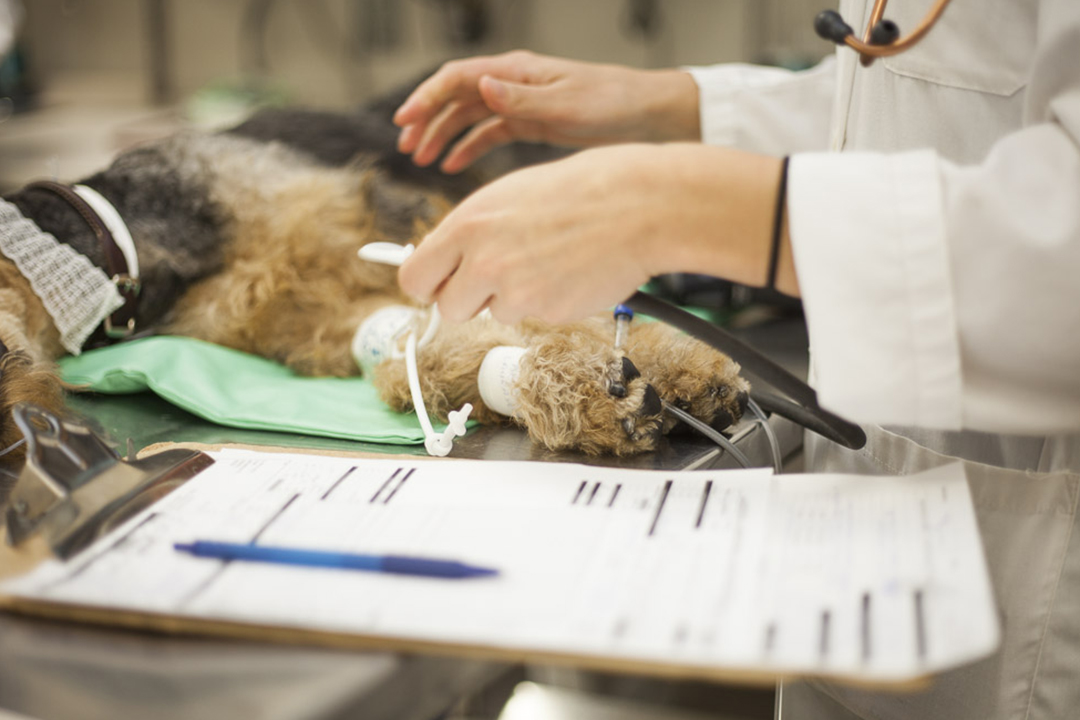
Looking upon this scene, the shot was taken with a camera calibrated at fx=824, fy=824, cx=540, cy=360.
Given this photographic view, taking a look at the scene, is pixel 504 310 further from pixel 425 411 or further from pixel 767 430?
pixel 767 430

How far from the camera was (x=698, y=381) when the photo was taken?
897 millimetres

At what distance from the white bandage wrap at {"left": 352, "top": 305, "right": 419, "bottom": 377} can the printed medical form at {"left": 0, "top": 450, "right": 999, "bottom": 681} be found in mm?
380

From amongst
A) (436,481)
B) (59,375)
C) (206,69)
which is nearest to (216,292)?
(59,375)

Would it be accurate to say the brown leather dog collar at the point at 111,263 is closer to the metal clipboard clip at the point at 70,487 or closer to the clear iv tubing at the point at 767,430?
the metal clipboard clip at the point at 70,487

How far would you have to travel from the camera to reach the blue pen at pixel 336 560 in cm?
55

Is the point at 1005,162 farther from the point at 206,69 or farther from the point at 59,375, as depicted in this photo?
the point at 206,69

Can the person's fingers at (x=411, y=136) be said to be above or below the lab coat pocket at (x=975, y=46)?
below

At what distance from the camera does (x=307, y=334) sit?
134cm

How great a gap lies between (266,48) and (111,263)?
2652 millimetres

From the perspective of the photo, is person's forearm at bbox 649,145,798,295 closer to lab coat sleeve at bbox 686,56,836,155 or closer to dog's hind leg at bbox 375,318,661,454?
dog's hind leg at bbox 375,318,661,454

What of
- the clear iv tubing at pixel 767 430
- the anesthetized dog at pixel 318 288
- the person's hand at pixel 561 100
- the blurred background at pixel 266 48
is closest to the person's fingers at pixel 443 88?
the person's hand at pixel 561 100

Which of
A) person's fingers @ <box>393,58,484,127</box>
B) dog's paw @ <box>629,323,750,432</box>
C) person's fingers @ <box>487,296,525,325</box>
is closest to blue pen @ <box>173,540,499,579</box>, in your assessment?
person's fingers @ <box>487,296,525,325</box>

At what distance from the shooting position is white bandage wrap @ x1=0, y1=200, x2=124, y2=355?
1.08m

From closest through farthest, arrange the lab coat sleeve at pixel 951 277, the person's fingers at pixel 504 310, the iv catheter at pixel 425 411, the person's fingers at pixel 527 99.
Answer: the lab coat sleeve at pixel 951 277 < the person's fingers at pixel 504 310 < the iv catheter at pixel 425 411 < the person's fingers at pixel 527 99
